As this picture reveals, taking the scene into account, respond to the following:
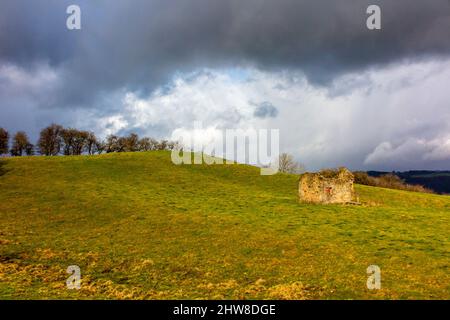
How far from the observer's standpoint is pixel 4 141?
12356cm

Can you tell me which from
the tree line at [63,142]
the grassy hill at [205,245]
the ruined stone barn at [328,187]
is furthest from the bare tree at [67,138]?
the ruined stone barn at [328,187]

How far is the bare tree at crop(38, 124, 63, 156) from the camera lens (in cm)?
13900

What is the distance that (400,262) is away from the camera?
21109 millimetres

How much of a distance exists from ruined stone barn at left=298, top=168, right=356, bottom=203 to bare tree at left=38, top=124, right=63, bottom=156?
4821 inches

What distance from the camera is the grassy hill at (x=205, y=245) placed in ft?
58.3

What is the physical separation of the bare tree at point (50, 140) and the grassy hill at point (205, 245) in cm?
9304

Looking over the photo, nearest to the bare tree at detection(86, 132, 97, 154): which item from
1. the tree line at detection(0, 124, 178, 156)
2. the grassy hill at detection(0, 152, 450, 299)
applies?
the tree line at detection(0, 124, 178, 156)

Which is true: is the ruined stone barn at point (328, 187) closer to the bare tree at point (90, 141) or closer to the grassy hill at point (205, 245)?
the grassy hill at point (205, 245)

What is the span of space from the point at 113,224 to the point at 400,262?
23795 mm

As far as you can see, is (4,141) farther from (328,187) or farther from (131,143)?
(328,187)

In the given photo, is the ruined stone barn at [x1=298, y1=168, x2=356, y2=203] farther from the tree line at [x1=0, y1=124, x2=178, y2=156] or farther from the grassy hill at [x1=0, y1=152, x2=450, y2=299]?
the tree line at [x1=0, y1=124, x2=178, y2=156]

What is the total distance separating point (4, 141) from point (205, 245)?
4853 inches

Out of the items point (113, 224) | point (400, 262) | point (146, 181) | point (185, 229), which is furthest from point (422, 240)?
point (146, 181)
